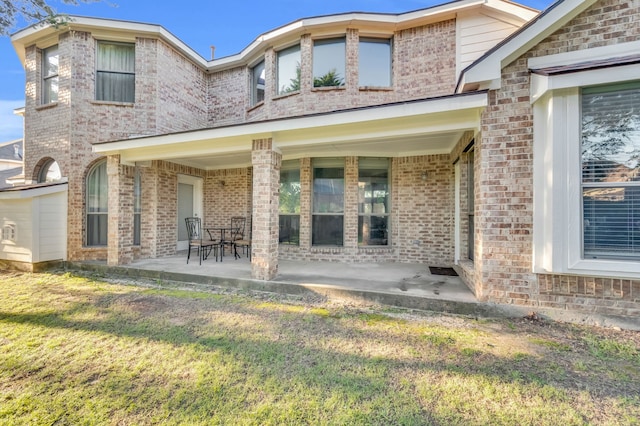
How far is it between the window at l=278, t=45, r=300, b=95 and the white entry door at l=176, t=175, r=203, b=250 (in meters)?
3.84

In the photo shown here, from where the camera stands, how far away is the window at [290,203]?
759 centimetres

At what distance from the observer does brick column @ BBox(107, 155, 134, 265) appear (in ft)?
21.5

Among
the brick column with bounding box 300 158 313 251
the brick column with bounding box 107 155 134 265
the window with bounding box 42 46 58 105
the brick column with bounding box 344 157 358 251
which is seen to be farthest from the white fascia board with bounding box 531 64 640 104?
the window with bounding box 42 46 58 105

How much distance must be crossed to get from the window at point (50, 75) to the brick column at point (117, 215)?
340cm

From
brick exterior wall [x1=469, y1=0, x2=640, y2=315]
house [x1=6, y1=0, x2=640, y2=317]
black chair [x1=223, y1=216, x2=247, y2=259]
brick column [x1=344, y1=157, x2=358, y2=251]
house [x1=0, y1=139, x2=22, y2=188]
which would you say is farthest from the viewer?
house [x1=0, y1=139, x2=22, y2=188]

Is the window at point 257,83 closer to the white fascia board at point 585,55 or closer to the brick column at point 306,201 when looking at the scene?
the brick column at point 306,201

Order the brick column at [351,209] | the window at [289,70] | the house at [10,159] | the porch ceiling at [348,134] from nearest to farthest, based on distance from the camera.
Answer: the porch ceiling at [348,134], the brick column at [351,209], the window at [289,70], the house at [10,159]

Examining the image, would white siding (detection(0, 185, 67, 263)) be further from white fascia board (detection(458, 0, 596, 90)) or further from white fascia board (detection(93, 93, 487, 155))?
white fascia board (detection(458, 0, 596, 90))

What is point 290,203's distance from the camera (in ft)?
25.2

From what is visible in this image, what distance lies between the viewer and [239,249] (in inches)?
336

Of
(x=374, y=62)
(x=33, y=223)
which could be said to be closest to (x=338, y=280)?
(x=374, y=62)

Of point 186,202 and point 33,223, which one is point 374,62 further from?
point 33,223

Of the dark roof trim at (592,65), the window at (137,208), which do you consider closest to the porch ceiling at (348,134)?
the dark roof trim at (592,65)

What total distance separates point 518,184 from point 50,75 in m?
11.4
